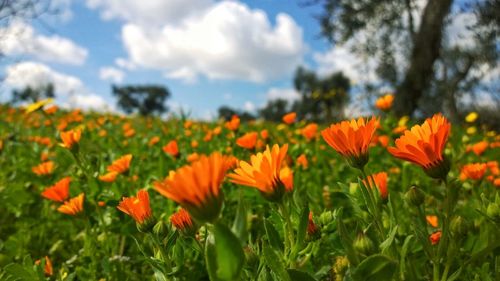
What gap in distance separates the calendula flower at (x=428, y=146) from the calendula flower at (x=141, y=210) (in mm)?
570

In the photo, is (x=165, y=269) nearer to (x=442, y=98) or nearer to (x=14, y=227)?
(x=14, y=227)

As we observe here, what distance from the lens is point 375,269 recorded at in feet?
2.52

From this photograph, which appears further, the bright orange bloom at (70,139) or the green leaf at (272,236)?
the bright orange bloom at (70,139)

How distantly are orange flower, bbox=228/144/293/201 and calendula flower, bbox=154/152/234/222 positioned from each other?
0.13 m

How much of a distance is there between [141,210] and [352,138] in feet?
1.71

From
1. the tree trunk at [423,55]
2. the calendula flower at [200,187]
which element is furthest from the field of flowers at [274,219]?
the tree trunk at [423,55]

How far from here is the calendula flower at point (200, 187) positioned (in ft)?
2.16

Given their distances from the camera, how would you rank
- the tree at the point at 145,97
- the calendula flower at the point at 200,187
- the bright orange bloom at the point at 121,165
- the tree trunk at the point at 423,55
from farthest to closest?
the tree at the point at 145,97
the tree trunk at the point at 423,55
the bright orange bloom at the point at 121,165
the calendula flower at the point at 200,187

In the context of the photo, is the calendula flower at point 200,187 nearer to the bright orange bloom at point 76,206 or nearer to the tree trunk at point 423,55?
the bright orange bloom at point 76,206

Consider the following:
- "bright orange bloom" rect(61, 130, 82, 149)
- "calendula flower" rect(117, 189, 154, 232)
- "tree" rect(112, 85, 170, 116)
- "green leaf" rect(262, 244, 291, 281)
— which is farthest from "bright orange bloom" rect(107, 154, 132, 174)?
"tree" rect(112, 85, 170, 116)

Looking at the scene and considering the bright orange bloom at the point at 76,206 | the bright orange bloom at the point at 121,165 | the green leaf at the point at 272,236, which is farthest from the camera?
the bright orange bloom at the point at 121,165

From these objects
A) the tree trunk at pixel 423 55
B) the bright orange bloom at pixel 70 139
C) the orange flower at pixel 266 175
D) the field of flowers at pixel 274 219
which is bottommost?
the field of flowers at pixel 274 219

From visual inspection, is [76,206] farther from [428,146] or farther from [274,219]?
[428,146]

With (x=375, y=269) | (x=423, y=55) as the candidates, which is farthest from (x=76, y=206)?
(x=423, y=55)
